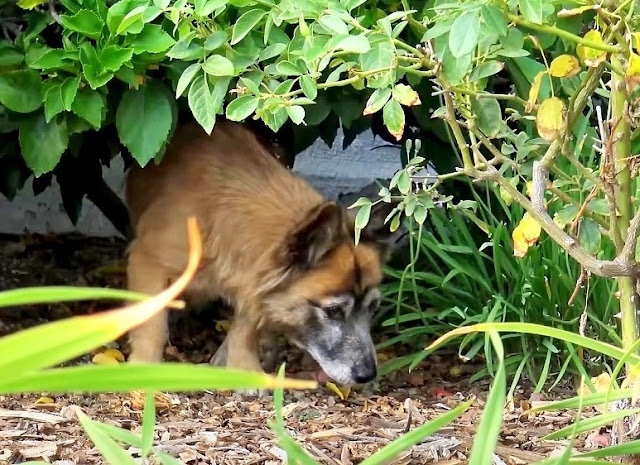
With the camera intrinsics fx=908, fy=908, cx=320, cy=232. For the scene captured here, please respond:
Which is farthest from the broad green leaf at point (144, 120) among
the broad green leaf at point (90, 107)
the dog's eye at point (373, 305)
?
the dog's eye at point (373, 305)

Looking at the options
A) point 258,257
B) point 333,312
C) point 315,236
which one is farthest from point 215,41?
point 333,312

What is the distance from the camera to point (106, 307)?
12.5ft

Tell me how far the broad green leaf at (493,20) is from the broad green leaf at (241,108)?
22.7 inches

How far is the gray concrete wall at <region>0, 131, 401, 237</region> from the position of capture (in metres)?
4.90

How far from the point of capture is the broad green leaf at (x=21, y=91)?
2.58 meters

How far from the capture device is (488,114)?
175 cm

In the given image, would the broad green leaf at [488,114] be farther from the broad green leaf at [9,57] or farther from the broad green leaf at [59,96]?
the broad green leaf at [9,57]

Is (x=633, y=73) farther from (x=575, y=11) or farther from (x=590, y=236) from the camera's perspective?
(x=590, y=236)

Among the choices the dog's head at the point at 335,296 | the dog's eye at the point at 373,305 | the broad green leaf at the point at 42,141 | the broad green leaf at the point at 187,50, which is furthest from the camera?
the dog's eye at the point at 373,305

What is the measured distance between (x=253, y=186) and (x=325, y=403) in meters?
0.81

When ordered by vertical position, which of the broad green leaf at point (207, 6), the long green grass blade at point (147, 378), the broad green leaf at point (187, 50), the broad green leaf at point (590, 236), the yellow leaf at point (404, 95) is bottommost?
the broad green leaf at point (590, 236)

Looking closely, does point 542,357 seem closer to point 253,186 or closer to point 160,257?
point 253,186

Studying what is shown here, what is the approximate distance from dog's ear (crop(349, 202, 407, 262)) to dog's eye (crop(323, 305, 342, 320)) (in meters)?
0.25

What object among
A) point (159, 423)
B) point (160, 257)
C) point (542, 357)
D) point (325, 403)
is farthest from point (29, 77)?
point (542, 357)
